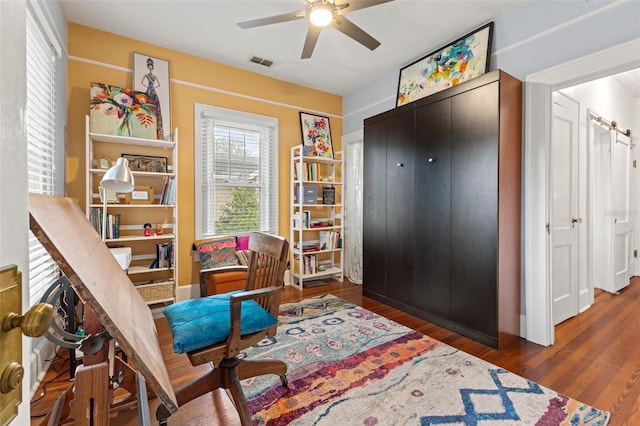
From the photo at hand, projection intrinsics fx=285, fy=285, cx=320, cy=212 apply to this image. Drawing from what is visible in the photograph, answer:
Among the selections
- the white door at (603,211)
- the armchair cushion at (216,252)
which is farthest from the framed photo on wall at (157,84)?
the white door at (603,211)

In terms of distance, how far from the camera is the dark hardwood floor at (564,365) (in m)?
1.61

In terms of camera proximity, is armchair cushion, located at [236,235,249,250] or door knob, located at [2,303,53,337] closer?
door knob, located at [2,303,53,337]

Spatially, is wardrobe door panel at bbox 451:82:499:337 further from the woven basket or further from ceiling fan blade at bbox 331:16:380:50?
the woven basket

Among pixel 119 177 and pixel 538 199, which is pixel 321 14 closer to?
pixel 119 177

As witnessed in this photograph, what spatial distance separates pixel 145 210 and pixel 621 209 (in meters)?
6.19

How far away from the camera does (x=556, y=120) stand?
2.70 m

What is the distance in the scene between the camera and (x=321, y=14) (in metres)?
2.12

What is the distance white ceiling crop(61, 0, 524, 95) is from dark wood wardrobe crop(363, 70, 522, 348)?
786 mm

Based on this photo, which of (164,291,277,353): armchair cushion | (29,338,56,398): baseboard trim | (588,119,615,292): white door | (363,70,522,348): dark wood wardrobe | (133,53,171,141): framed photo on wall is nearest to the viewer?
(164,291,277,353): armchair cushion

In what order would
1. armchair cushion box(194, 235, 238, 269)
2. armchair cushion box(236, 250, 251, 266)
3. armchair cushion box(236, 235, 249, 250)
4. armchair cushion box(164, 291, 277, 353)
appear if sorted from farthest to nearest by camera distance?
1. armchair cushion box(236, 235, 249, 250)
2. armchair cushion box(236, 250, 251, 266)
3. armchair cushion box(194, 235, 238, 269)
4. armchair cushion box(164, 291, 277, 353)

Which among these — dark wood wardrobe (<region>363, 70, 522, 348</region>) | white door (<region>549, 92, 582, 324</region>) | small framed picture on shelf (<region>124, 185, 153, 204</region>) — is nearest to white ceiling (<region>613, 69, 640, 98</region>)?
white door (<region>549, 92, 582, 324</region>)

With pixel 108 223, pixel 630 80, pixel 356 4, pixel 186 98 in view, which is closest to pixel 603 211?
pixel 630 80

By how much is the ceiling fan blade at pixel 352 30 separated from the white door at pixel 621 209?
374 cm

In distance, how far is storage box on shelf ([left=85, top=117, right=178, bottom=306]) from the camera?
280cm
